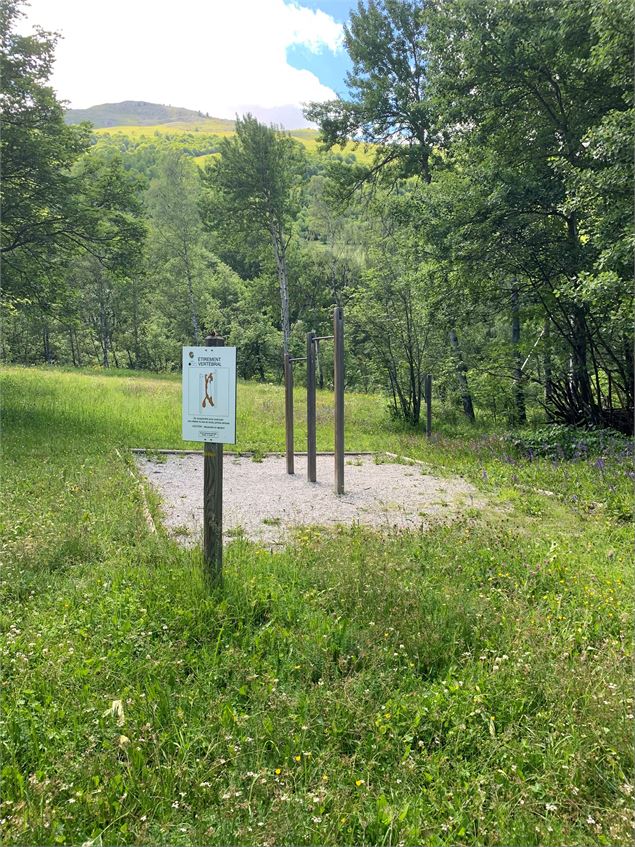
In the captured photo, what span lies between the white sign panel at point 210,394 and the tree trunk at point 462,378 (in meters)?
11.0

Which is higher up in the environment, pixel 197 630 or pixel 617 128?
pixel 617 128

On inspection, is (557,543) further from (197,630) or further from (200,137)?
(200,137)

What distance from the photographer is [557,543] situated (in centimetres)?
477

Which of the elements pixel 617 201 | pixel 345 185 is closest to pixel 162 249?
pixel 345 185

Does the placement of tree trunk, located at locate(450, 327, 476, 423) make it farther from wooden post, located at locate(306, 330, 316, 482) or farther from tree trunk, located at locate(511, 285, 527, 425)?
wooden post, located at locate(306, 330, 316, 482)

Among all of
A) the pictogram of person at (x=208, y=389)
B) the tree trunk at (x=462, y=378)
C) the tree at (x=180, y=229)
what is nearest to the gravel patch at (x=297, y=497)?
the pictogram of person at (x=208, y=389)

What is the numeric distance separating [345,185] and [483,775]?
1807 centimetres

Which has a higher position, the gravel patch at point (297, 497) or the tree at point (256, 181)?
the tree at point (256, 181)

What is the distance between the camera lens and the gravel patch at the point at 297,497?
5.49 meters

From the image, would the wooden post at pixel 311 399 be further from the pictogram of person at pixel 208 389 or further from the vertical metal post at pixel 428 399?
the vertical metal post at pixel 428 399

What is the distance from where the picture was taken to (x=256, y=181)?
2469 centimetres

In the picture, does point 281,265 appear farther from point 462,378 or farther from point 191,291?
point 462,378

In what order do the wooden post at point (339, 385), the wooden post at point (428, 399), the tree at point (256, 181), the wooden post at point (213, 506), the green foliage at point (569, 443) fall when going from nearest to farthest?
the wooden post at point (213, 506), the wooden post at point (339, 385), the green foliage at point (569, 443), the wooden post at point (428, 399), the tree at point (256, 181)

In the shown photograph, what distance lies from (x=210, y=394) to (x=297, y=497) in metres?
3.71
